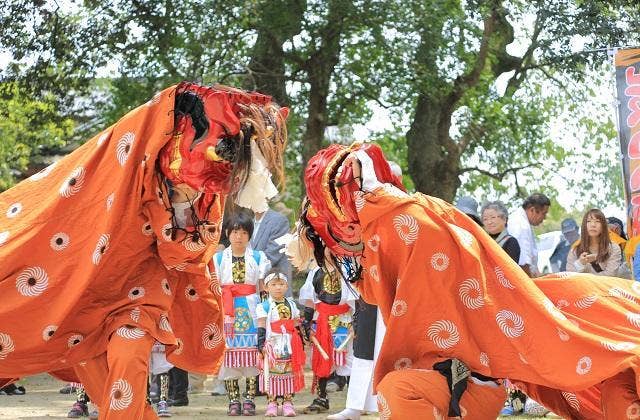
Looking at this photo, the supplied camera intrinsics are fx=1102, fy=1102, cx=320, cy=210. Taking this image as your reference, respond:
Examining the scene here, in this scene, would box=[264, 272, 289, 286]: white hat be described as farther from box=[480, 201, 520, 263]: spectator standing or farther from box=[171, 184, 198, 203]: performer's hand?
box=[171, 184, 198, 203]: performer's hand

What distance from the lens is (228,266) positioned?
9445 millimetres

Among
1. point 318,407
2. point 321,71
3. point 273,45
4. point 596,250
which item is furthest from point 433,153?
point 318,407

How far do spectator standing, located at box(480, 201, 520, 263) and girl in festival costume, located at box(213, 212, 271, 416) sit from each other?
196 centimetres

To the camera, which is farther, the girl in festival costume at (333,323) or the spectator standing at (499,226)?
the girl in festival costume at (333,323)

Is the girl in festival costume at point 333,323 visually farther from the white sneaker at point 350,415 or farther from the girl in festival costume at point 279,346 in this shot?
the white sneaker at point 350,415

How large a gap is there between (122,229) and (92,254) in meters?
0.18

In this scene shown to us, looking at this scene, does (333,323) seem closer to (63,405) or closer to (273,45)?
(63,405)

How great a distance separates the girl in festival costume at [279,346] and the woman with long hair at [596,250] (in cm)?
252

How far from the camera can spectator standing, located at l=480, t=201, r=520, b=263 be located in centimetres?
883

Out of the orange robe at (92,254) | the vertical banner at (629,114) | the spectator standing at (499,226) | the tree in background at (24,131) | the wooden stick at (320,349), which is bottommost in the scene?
the wooden stick at (320,349)

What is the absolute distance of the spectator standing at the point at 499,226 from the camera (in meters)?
8.83

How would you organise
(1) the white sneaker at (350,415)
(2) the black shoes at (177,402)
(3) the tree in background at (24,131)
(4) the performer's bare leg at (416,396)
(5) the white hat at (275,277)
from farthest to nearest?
(3) the tree in background at (24,131), (2) the black shoes at (177,402), (5) the white hat at (275,277), (1) the white sneaker at (350,415), (4) the performer's bare leg at (416,396)

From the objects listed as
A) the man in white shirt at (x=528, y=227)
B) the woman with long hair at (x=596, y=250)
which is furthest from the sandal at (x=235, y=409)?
the woman with long hair at (x=596, y=250)

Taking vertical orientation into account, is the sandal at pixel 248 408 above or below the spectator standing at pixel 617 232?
below
